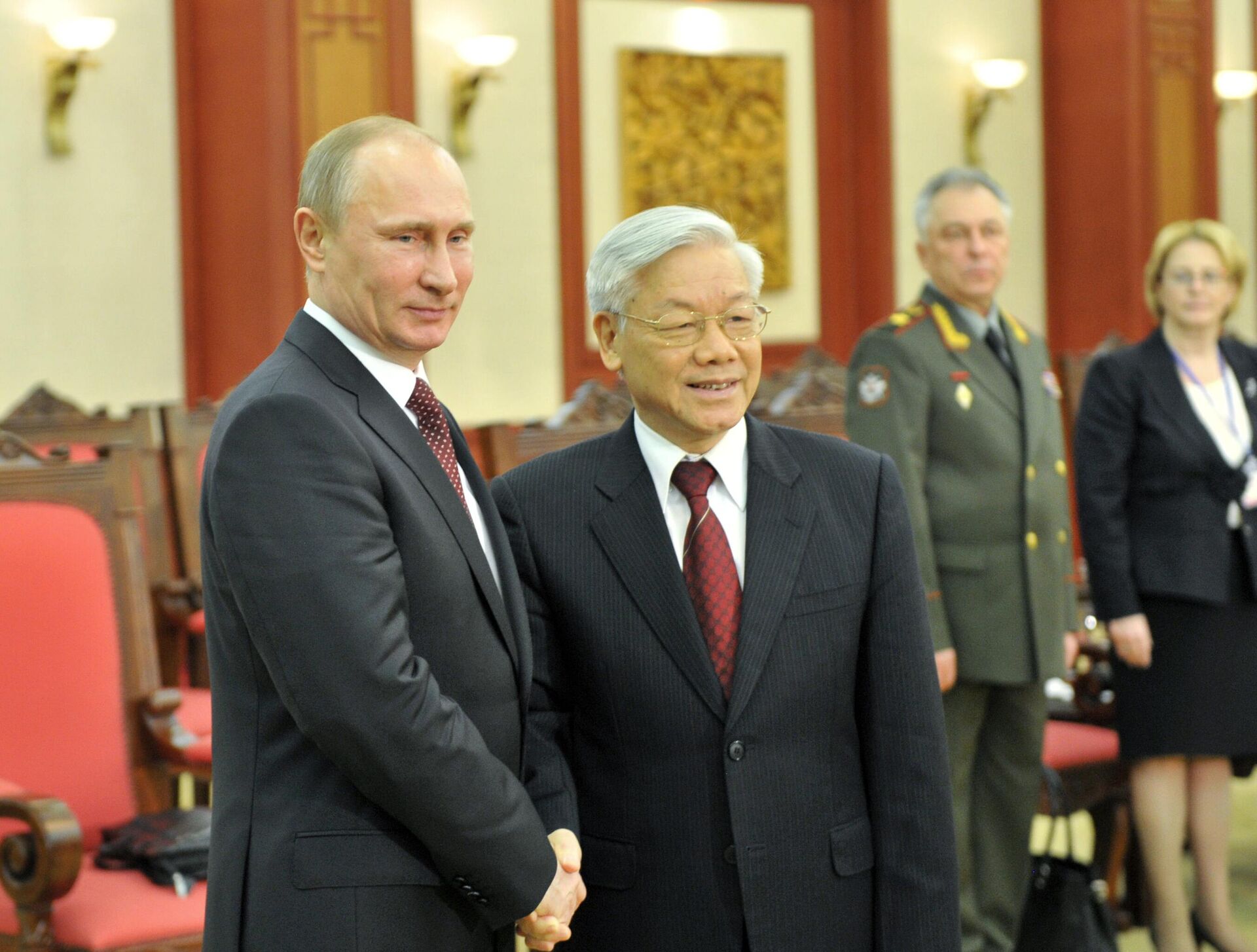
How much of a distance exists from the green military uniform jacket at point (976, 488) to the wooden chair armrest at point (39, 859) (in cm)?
155

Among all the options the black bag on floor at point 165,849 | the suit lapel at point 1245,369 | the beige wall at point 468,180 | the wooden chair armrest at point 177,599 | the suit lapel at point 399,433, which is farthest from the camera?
the beige wall at point 468,180

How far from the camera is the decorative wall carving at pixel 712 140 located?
23.5ft

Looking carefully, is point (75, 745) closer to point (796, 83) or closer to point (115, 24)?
point (115, 24)

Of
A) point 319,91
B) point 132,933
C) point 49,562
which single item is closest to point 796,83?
point 319,91

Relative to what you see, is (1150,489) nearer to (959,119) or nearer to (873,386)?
(873,386)

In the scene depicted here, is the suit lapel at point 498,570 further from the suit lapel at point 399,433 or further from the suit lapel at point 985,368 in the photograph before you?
the suit lapel at point 985,368

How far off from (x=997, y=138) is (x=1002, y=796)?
551 cm

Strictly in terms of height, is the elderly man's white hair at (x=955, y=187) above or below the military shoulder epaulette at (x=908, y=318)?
above

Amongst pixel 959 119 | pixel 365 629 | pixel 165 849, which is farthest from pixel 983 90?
pixel 365 629

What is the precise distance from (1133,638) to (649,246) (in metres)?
1.91

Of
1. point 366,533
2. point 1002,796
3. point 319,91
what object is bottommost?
point 1002,796

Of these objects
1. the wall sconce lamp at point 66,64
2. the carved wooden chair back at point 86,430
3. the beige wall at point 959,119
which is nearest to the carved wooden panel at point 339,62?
the wall sconce lamp at point 66,64

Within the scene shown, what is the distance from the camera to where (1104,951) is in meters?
2.86

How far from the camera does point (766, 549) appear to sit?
5.47 feet
